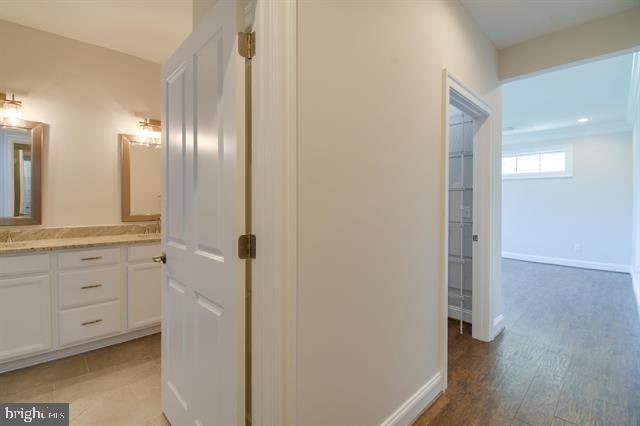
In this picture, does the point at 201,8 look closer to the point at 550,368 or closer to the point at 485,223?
the point at 485,223

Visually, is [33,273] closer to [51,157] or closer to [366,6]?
[51,157]

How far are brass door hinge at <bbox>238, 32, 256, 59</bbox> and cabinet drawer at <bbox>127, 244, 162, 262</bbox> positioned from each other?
2.26 metres

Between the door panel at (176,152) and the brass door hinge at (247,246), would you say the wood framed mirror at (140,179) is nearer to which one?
the door panel at (176,152)

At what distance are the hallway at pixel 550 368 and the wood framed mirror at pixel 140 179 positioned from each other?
300 centimetres

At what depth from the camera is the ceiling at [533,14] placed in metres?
2.01

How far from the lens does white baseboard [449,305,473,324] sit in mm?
2920

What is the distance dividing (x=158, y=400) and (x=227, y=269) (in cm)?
136

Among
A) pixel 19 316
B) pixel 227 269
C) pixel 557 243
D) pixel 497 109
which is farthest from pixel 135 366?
pixel 557 243

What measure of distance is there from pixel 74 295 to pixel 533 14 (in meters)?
4.10

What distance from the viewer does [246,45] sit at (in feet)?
3.46

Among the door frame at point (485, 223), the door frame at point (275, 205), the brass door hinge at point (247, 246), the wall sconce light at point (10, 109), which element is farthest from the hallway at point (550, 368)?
the wall sconce light at point (10, 109)

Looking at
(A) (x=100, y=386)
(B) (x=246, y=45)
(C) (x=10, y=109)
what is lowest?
(A) (x=100, y=386)

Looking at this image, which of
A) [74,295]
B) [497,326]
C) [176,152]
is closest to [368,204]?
[176,152]

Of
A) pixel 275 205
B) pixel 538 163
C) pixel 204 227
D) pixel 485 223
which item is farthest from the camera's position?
pixel 538 163
